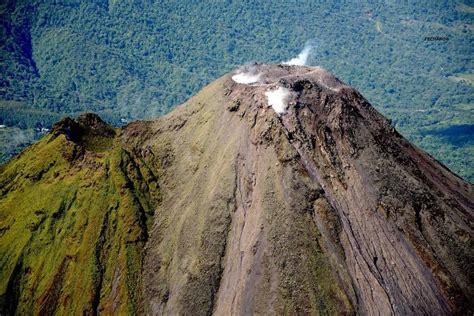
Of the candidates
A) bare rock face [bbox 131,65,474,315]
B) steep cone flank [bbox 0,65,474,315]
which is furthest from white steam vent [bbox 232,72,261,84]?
bare rock face [bbox 131,65,474,315]

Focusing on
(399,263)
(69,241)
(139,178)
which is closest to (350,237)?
(399,263)

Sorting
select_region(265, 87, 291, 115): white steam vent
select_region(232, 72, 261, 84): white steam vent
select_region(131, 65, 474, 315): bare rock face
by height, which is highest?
select_region(232, 72, 261, 84): white steam vent

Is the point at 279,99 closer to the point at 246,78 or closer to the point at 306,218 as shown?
the point at 246,78

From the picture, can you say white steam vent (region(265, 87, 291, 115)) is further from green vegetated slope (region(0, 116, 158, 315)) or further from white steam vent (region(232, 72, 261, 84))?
green vegetated slope (region(0, 116, 158, 315))

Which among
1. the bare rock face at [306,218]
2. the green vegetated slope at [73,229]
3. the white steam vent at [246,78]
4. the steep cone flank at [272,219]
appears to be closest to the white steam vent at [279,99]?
the steep cone flank at [272,219]

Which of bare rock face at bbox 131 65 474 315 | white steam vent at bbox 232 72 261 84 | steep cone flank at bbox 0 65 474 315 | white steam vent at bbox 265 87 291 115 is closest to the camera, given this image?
bare rock face at bbox 131 65 474 315

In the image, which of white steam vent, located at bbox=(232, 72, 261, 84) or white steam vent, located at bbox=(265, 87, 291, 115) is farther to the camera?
white steam vent, located at bbox=(232, 72, 261, 84)
